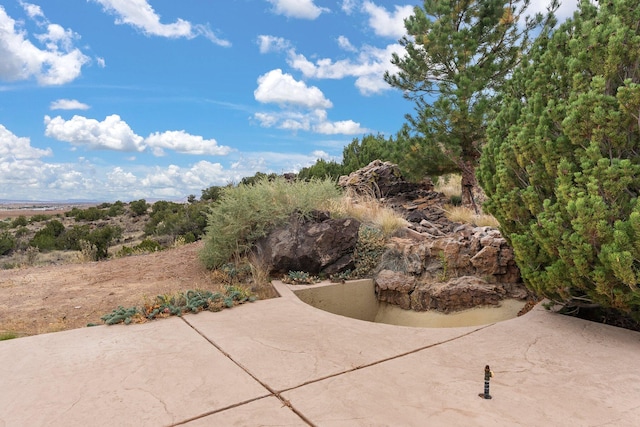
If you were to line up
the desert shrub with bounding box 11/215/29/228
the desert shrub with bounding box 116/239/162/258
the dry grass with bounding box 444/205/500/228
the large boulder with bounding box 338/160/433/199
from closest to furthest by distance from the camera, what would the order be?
the dry grass with bounding box 444/205/500/228, the desert shrub with bounding box 116/239/162/258, the large boulder with bounding box 338/160/433/199, the desert shrub with bounding box 11/215/29/228

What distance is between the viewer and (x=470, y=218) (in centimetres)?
853

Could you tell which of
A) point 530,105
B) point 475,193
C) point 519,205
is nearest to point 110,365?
point 519,205

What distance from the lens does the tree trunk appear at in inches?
391

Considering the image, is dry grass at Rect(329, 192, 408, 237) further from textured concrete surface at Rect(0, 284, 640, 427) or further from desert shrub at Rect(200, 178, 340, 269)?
textured concrete surface at Rect(0, 284, 640, 427)

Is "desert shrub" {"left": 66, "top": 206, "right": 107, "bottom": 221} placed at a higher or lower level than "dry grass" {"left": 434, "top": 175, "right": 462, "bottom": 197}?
lower

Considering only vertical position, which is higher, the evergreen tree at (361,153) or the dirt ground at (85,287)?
the evergreen tree at (361,153)

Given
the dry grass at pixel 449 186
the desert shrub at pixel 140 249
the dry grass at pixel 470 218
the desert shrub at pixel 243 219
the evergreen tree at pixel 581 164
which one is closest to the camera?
the evergreen tree at pixel 581 164

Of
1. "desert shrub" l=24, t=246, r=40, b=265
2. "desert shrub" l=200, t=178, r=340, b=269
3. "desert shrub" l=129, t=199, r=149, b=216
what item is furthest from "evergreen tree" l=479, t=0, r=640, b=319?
"desert shrub" l=129, t=199, r=149, b=216

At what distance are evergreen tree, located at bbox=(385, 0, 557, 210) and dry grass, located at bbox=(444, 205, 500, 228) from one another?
117 centimetres

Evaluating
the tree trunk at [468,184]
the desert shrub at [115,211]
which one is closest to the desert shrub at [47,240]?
the desert shrub at [115,211]

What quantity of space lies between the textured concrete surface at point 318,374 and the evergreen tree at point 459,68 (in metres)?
5.86

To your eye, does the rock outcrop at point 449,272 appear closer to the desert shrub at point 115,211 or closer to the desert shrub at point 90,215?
the desert shrub at point 90,215

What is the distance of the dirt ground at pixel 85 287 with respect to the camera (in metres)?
4.70

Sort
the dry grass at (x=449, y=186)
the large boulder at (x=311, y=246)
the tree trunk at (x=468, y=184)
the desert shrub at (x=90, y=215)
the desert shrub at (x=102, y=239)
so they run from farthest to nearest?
the desert shrub at (x=90, y=215) → the desert shrub at (x=102, y=239) → the dry grass at (x=449, y=186) → the tree trunk at (x=468, y=184) → the large boulder at (x=311, y=246)
